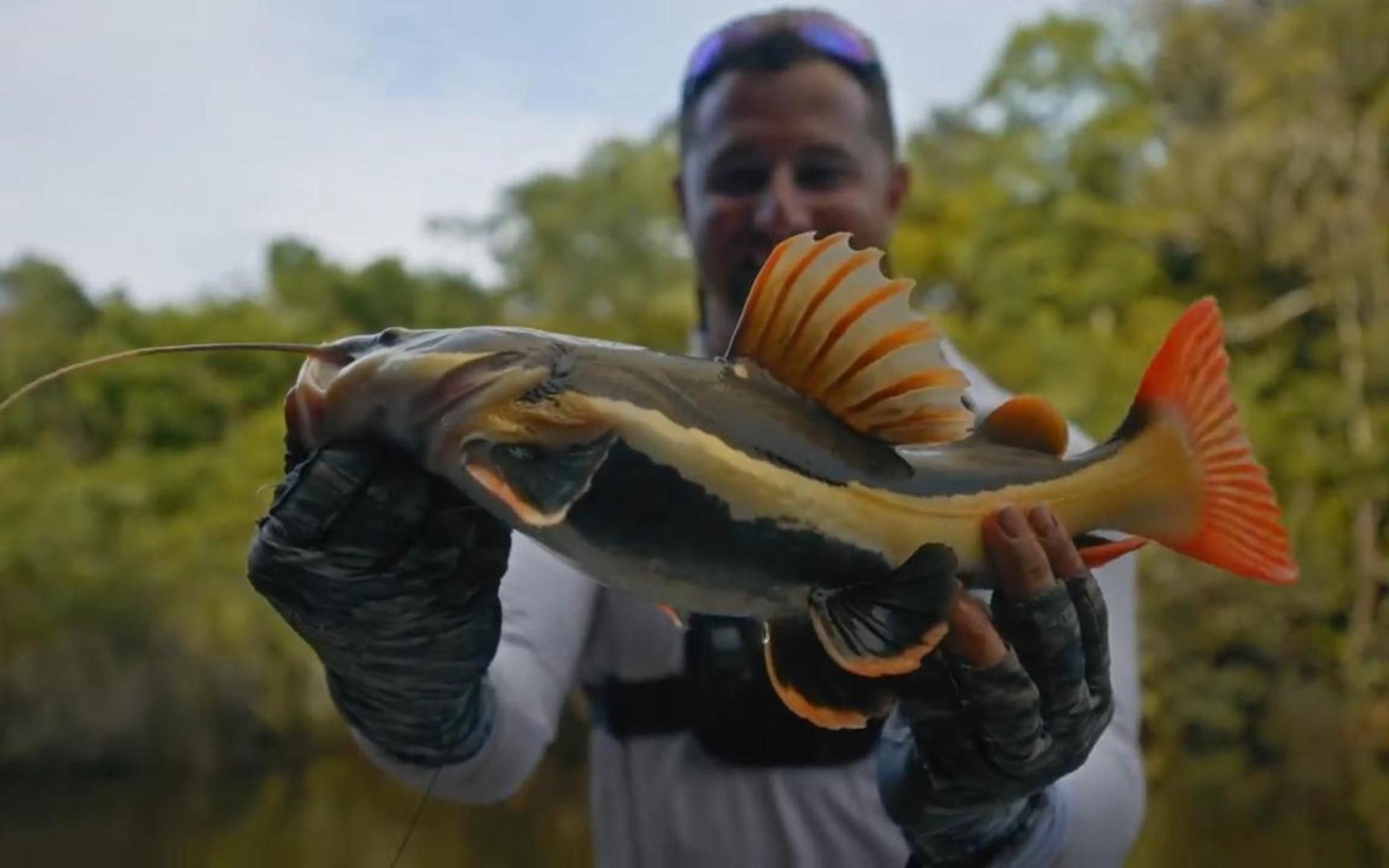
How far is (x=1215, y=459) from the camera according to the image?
3.55 feet

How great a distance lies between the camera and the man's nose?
59.7 inches

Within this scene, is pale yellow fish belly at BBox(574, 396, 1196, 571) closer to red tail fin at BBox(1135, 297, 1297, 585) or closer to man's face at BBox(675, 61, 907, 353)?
red tail fin at BBox(1135, 297, 1297, 585)

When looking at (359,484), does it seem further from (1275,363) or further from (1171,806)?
(1275,363)

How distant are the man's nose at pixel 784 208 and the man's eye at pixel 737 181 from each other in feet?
0.09

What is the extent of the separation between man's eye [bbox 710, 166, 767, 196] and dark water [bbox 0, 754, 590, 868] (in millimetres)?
5408

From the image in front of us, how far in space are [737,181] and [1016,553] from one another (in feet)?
2.40

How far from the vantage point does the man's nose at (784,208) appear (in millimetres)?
1518

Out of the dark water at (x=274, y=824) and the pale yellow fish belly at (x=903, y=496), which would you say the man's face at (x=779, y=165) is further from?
the dark water at (x=274, y=824)

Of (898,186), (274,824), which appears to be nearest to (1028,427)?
(898,186)

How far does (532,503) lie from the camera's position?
83cm

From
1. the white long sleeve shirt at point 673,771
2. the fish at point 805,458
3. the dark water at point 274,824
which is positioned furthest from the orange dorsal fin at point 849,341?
the dark water at point 274,824

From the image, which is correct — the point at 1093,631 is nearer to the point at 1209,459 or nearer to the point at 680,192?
the point at 1209,459

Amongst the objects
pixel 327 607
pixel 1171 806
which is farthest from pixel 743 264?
pixel 1171 806

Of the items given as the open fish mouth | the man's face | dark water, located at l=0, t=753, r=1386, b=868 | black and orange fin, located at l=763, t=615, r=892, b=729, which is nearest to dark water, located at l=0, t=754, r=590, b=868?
dark water, located at l=0, t=753, r=1386, b=868
